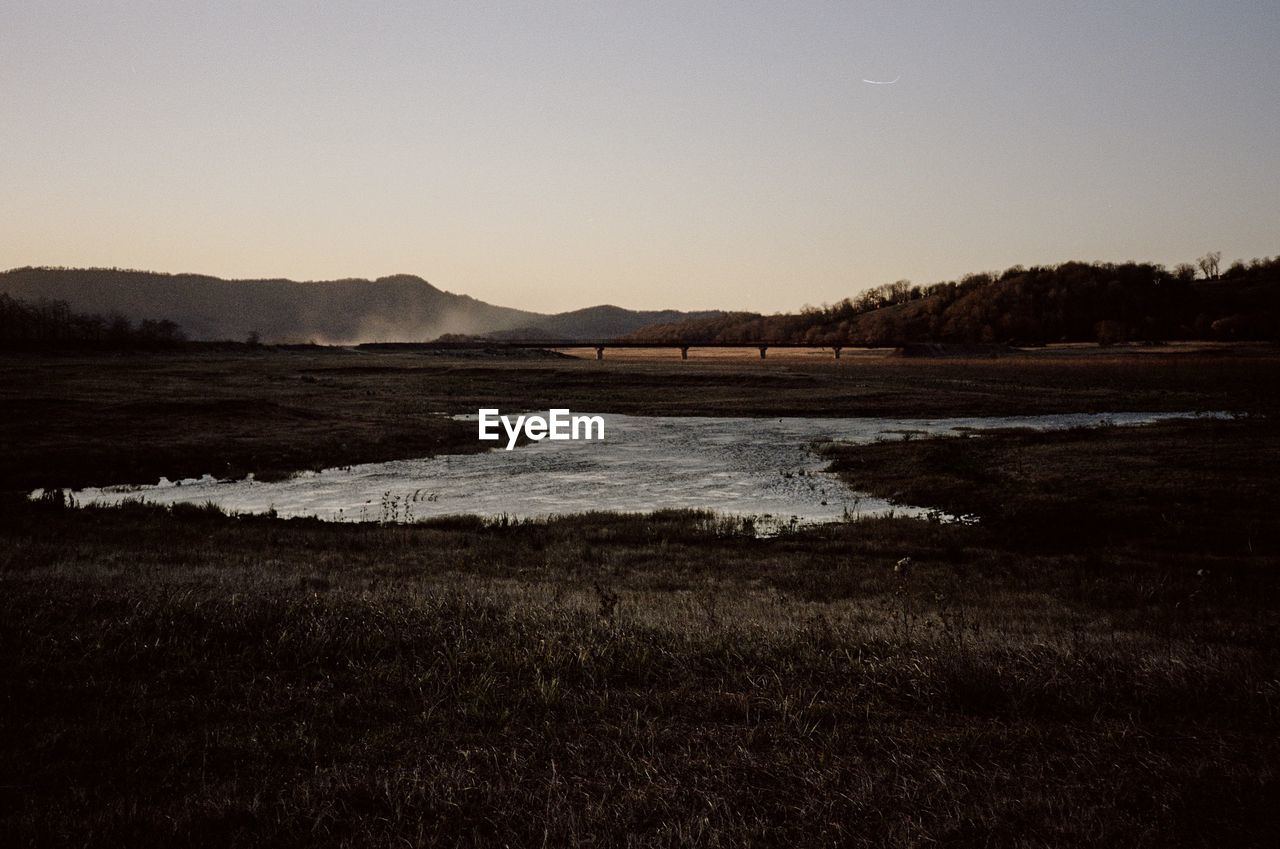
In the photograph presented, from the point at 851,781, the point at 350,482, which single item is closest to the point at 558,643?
the point at 851,781

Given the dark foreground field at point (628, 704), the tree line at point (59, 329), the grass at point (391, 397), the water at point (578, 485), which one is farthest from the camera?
the tree line at point (59, 329)

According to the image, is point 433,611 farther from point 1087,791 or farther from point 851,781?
point 1087,791

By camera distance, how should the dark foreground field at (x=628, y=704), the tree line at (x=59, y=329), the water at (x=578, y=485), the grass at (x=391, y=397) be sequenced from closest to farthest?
the dark foreground field at (x=628, y=704) → the water at (x=578, y=485) → the grass at (x=391, y=397) → the tree line at (x=59, y=329)

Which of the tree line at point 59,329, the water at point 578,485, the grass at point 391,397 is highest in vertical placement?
the tree line at point 59,329

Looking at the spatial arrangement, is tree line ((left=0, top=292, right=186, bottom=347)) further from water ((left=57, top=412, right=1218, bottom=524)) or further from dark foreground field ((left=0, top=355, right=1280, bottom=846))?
dark foreground field ((left=0, top=355, right=1280, bottom=846))

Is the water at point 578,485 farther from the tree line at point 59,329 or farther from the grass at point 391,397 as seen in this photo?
the tree line at point 59,329

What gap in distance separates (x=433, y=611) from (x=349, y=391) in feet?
281

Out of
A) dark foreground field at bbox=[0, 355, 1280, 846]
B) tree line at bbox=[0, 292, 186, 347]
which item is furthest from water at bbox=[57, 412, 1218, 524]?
tree line at bbox=[0, 292, 186, 347]

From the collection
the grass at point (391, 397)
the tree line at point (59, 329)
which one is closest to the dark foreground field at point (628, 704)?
the grass at point (391, 397)

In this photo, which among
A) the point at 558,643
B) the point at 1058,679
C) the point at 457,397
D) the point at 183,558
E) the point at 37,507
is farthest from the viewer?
the point at 457,397

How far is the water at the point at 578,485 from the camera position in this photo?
32.4m

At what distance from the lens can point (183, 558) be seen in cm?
1997

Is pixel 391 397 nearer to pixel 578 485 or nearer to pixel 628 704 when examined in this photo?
pixel 578 485

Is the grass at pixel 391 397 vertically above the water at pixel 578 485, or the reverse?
the grass at pixel 391 397
